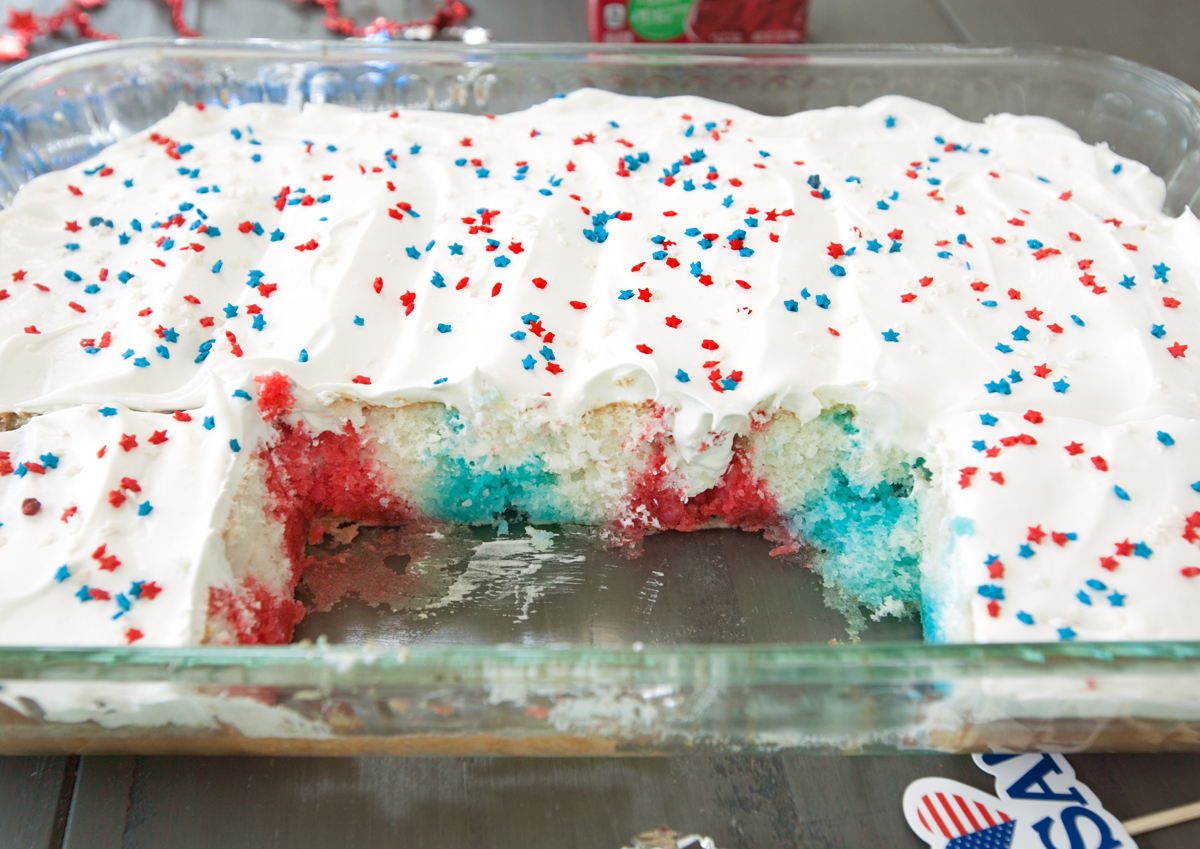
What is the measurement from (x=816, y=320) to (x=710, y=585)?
556 mm

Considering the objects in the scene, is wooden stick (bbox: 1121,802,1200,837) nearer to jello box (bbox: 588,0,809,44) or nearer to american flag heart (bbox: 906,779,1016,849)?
american flag heart (bbox: 906,779,1016,849)

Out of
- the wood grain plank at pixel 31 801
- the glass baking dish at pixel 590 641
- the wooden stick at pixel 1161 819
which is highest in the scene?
the glass baking dish at pixel 590 641

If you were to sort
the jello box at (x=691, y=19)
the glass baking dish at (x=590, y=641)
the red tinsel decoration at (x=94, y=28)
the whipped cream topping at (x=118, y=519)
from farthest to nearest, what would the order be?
the red tinsel decoration at (x=94, y=28)
the jello box at (x=691, y=19)
the whipped cream topping at (x=118, y=519)
the glass baking dish at (x=590, y=641)

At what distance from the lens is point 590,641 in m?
1.61

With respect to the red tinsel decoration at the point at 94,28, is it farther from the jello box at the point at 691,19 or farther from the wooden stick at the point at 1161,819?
the wooden stick at the point at 1161,819

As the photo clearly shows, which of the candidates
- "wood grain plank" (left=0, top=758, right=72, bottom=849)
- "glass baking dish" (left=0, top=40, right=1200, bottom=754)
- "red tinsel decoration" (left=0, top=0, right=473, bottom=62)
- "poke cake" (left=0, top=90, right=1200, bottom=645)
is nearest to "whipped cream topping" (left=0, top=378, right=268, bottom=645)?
"poke cake" (left=0, top=90, right=1200, bottom=645)

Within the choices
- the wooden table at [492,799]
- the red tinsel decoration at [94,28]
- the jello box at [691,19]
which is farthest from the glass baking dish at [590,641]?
the red tinsel decoration at [94,28]

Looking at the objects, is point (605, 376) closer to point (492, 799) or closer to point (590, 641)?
point (590, 641)

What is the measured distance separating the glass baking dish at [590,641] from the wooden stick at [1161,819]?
9 centimetres

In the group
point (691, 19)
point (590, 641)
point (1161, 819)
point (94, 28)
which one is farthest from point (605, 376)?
point (94, 28)

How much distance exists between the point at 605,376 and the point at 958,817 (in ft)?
3.04

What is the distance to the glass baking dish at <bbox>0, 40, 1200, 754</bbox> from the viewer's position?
121cm

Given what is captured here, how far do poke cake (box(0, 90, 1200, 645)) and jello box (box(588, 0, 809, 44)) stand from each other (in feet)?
2.02

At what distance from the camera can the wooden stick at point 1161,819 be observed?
136 cm
